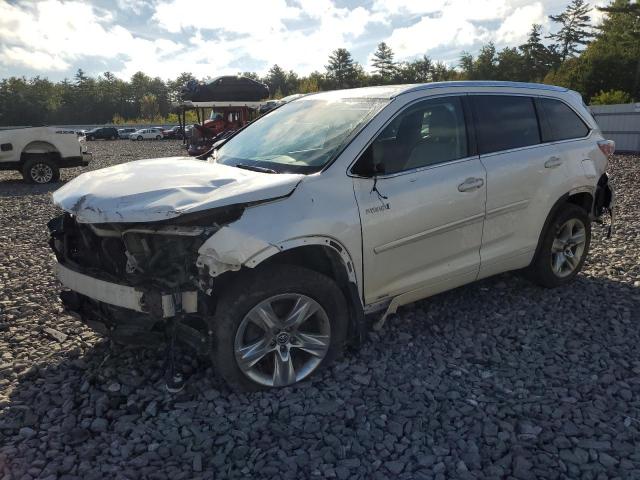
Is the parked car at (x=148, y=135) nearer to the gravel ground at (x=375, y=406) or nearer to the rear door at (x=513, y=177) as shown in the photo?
the gravel ground at (x=375, y=406)

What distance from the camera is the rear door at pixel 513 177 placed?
394 centimetres

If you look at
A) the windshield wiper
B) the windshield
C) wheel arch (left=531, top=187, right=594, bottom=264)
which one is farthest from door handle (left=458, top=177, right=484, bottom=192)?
the windshield wiper

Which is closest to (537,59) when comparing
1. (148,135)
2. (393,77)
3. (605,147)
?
(393,77)

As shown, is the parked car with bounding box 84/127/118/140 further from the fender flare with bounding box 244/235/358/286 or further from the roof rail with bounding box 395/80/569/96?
the fender flare with bounding box 244/235/358/286

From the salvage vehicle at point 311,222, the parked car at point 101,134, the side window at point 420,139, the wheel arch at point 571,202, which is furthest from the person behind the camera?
the parked car at point 101,134

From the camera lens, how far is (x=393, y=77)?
82.1m

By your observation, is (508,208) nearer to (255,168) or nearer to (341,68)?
(255,168)

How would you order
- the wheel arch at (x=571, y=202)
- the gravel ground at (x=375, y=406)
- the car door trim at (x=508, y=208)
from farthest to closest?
1. the wheel arch at (x=571, y=202)
2. the car door trim at (x=508, y=208)
3. the gravel ground at (x=375, y=406)

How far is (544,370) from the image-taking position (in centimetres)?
340

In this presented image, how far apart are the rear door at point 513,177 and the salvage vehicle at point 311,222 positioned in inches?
0.5

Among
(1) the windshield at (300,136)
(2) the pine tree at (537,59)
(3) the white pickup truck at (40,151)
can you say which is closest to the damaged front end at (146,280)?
(1) the windshield at (300,136)

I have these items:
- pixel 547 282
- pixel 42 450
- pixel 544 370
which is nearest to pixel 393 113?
pixel 544 370

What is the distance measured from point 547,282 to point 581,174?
1.02 metres

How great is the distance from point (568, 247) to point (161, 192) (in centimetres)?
374
